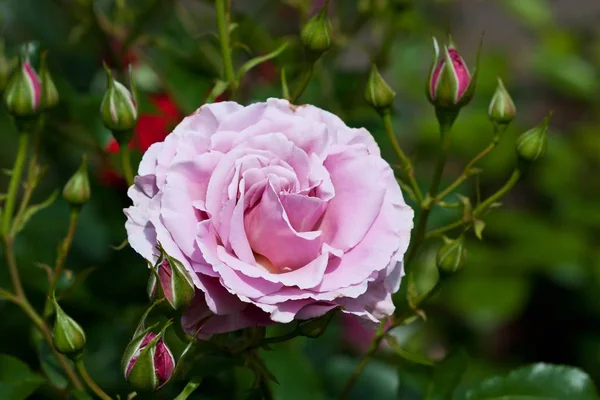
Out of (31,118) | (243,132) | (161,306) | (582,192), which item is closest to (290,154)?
(243,132)

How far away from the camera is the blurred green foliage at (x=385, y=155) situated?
3.26ft

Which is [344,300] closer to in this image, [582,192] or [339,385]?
[339,385]

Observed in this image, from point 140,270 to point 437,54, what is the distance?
0.53m

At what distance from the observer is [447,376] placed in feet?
2.78

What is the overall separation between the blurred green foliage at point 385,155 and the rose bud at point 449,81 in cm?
6

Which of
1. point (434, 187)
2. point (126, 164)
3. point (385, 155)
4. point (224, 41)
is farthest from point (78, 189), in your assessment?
point (385, 155)

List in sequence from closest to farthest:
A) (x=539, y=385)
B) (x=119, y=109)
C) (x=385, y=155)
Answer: (x=119, y=109) < (x=539, y=385) < (x=385, y=155)

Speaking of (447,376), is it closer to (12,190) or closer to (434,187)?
(434,187)

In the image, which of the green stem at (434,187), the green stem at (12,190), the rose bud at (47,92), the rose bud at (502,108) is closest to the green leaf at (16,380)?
the green stem at (12,190)

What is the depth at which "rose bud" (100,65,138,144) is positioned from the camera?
0.68 meters

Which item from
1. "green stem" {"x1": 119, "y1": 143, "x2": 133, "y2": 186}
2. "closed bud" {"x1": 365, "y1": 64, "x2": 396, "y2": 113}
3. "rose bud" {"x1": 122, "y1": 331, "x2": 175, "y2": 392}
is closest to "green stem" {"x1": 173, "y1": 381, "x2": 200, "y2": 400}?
"rose bud" {"x1": 122, "y1": 331, "x2": 175, "y2": 392}

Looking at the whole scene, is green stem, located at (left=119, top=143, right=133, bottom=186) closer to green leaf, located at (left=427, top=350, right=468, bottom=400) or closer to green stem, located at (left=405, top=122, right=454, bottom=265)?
green stem, located at (left=405, top=122, right=454, bottom=265)

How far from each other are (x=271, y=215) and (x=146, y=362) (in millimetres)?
129

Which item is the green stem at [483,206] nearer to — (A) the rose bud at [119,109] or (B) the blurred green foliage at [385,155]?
(B) the blurred green foliage at [385,155]
